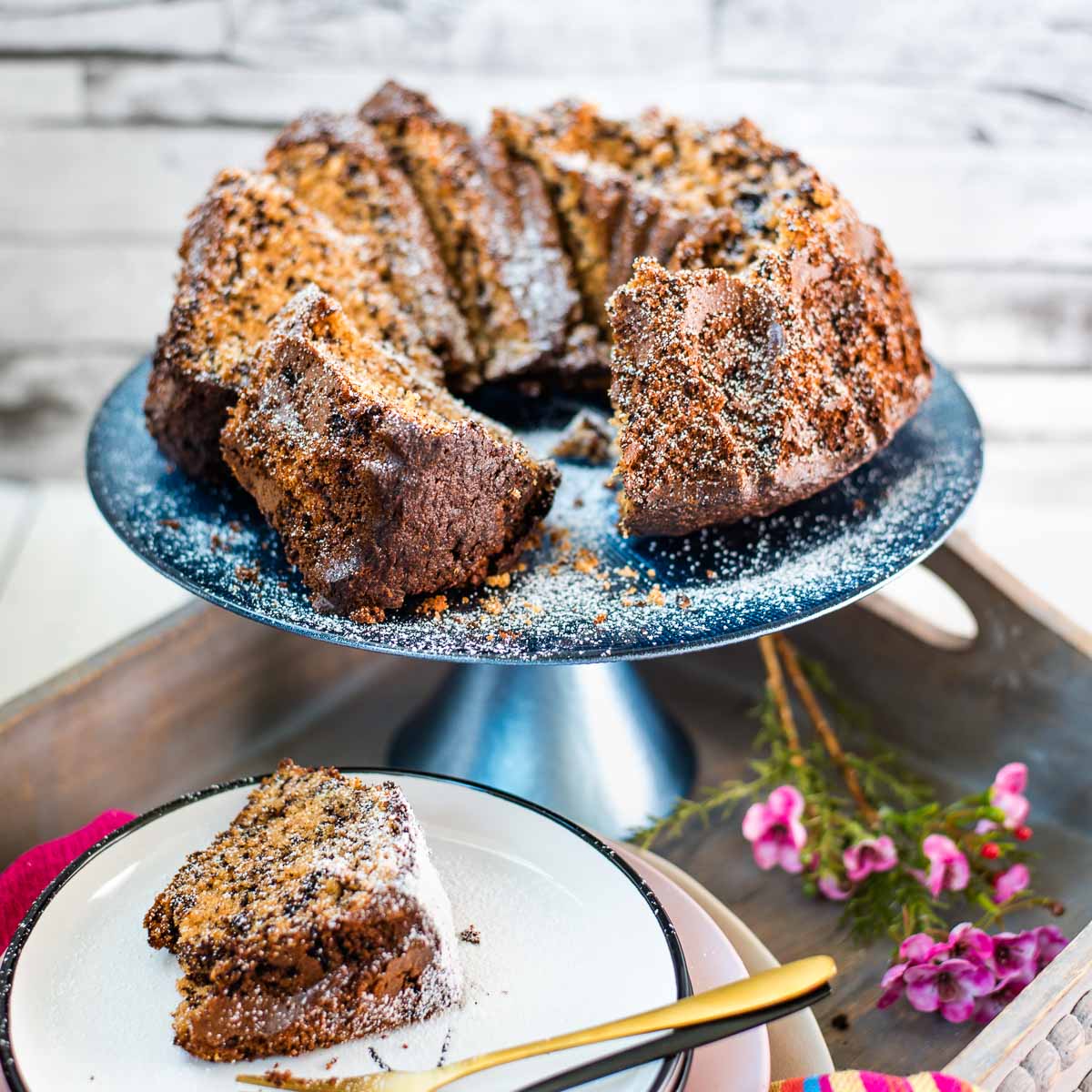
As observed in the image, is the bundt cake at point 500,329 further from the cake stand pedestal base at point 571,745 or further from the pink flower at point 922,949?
the pink flower at point 922,949

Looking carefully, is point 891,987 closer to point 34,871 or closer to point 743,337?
point 743,337

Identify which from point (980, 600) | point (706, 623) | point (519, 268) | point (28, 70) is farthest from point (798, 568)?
point (28, 70)

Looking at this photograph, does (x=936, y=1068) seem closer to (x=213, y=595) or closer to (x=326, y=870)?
(x=326, y=870)

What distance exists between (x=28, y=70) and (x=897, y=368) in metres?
1.60

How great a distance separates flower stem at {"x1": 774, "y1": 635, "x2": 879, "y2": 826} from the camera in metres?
1.29

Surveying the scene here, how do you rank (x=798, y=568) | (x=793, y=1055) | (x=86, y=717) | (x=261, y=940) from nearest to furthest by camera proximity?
(x=261, y=940) < (x=793, y=1055) < (x=798, y=568) < (x=86, y=717)

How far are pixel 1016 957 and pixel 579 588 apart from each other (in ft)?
1.51

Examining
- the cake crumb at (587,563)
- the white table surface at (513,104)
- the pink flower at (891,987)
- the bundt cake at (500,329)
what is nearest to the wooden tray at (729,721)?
the pink flower at (891,987)

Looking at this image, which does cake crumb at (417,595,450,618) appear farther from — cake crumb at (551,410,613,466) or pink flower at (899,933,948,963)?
pink flower at (899,933,948,963)

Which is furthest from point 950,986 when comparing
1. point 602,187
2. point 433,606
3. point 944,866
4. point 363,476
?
point 602,187

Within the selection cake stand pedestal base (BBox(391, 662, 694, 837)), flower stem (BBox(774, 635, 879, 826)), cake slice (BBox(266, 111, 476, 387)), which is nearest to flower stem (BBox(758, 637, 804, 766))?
flower stem (BBox(774, 635, 879, 826))

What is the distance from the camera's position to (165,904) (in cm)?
86

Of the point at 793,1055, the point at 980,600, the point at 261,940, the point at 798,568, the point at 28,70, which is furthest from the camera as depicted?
the point at 28,70

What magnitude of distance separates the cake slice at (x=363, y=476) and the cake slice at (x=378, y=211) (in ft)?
0.81
